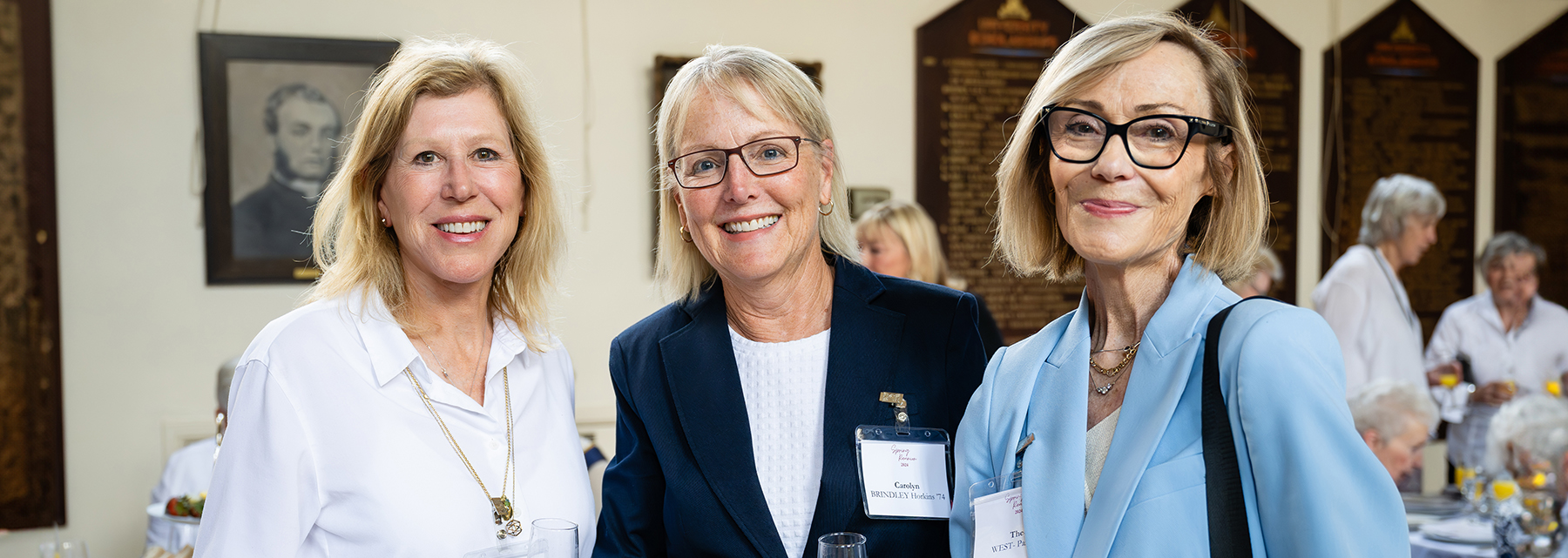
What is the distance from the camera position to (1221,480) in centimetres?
107

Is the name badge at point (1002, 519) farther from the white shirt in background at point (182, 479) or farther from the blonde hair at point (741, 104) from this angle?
the white shirt in background at point (182, 479)

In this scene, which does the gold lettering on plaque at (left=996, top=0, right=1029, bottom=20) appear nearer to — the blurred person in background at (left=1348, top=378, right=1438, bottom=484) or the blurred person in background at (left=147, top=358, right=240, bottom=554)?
the blurred person in background at (left=1348, top=378, right=1438, bottom=484)

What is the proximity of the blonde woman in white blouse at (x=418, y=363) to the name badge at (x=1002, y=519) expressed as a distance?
2.46 feet

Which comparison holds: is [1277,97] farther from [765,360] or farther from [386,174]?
[386,174]

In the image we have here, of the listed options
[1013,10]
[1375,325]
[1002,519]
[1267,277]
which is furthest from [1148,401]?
[1267,277]

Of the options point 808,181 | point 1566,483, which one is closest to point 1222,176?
point 808,181

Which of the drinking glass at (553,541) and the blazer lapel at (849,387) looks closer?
the drinking glass at (553,541)

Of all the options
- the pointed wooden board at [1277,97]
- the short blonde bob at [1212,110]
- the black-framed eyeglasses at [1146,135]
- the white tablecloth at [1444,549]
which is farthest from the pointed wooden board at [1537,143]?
the black-framed eyeglasses at [1146,135]

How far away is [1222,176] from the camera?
127 cm

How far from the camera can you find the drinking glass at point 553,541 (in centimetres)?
127

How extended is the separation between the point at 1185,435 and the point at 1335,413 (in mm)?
161

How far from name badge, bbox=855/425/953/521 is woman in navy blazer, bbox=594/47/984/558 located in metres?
0.04

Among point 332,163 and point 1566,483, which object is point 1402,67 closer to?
point 1566,483

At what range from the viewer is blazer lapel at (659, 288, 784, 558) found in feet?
5.39
